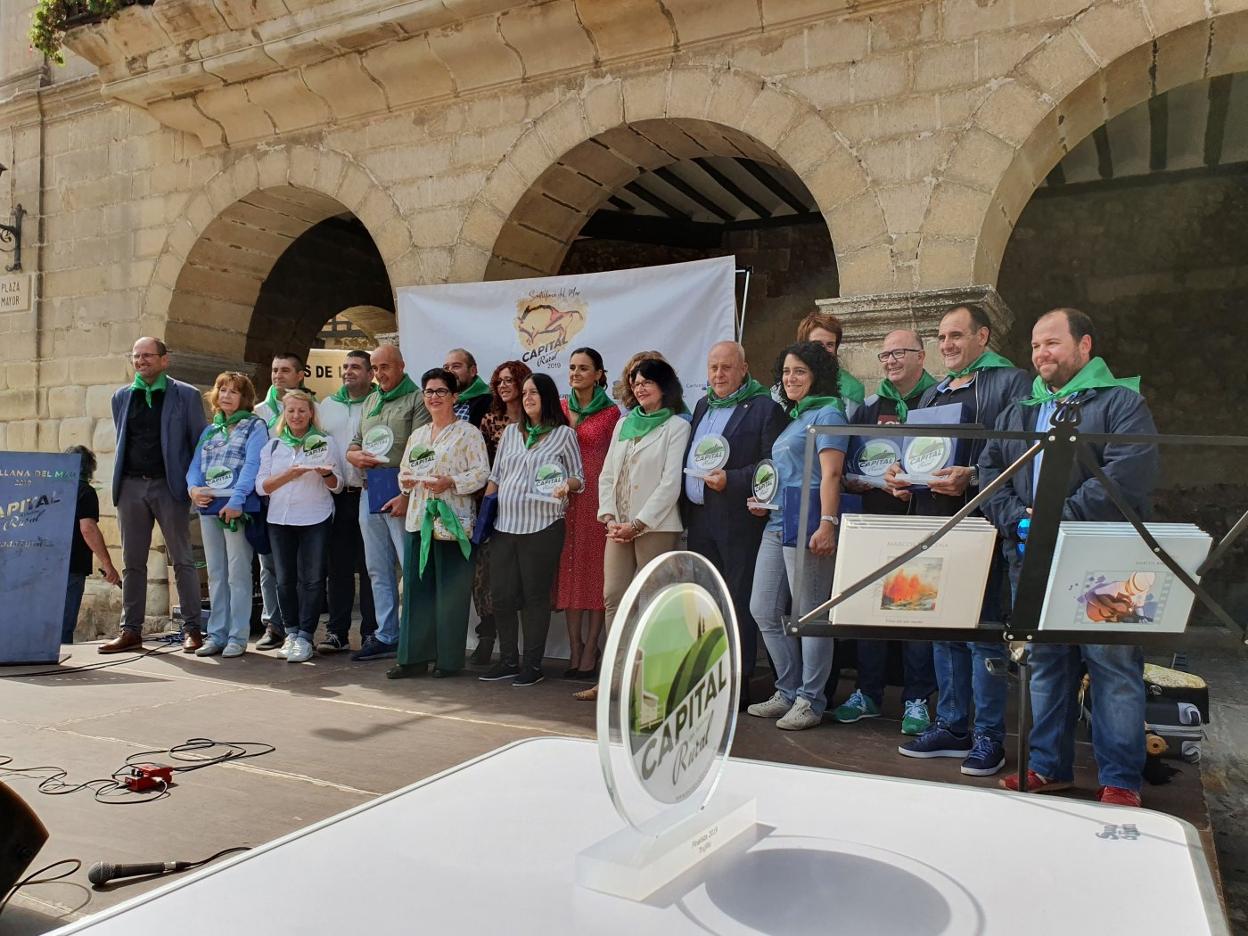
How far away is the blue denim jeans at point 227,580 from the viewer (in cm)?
569

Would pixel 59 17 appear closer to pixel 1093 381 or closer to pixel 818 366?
pixel 818 366

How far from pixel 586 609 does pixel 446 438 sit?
3.68 ft

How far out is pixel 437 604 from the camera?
5.10m

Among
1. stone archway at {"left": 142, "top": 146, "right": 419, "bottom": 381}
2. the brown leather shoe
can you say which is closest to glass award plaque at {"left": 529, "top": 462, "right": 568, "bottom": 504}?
stone archway at {"left": 142, "top": 146, "right": 419, "bottom": 381}

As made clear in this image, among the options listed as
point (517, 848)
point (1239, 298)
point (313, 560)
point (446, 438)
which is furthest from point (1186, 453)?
point (517, 848)

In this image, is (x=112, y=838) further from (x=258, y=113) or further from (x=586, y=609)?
(x=258, y=113)

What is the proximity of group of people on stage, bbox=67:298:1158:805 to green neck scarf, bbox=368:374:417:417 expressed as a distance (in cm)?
2

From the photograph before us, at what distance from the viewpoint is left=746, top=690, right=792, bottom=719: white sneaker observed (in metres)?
4.14

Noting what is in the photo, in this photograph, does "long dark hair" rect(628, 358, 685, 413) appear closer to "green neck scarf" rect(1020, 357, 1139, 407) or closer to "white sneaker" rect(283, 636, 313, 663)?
"green neck scarf" rect(1020, 357, 1139, 407)

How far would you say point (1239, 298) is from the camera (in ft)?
25.3

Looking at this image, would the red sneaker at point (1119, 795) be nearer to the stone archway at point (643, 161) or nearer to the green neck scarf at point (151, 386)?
the stone archway at point (643, 161)

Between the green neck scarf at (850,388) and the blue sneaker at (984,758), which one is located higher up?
the green neck scarf at (850,388)

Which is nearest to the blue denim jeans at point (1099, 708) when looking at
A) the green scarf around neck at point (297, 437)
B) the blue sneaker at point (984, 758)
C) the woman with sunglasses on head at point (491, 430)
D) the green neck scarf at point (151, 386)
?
the blue sneaker at point (984, 758)

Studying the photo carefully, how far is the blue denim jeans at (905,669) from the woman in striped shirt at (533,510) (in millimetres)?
1537
